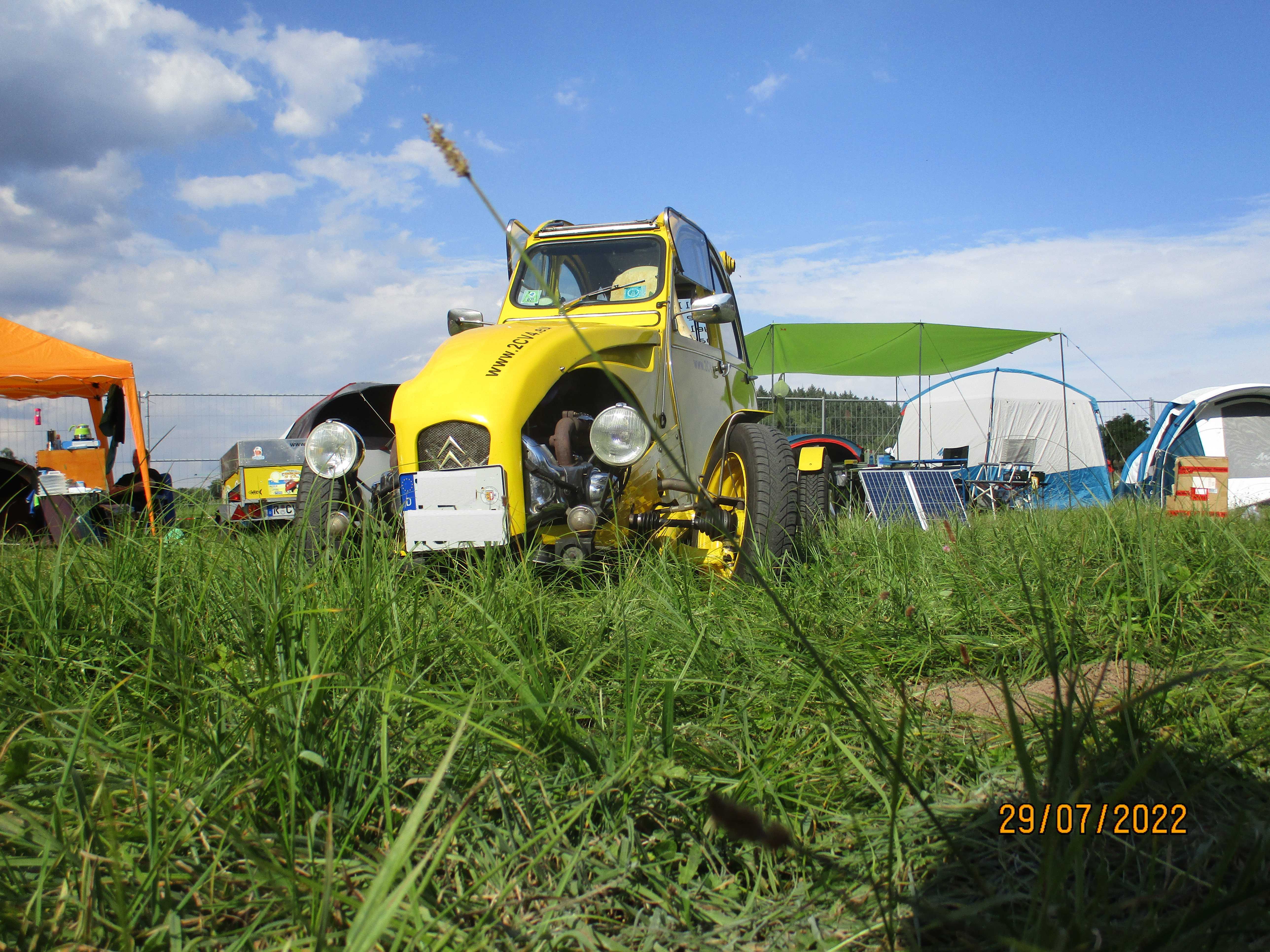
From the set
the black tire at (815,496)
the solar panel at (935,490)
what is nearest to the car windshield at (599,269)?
the black tire at (815,496)

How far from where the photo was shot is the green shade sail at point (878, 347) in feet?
37.4

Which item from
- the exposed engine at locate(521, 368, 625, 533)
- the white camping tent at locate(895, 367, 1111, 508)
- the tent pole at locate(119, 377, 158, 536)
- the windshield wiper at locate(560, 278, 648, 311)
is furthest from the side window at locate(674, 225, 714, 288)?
the white camping tent at locate(895, 367, 1111, 508)

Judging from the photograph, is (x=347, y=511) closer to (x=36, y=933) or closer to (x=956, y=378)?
(x=36, y=933)

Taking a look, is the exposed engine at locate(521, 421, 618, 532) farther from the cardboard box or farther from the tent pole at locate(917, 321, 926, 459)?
the tent pole at locate(917, 321, 926, 459)

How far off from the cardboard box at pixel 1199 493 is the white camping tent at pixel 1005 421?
6.23m

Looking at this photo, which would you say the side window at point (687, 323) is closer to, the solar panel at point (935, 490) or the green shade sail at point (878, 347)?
the solar panel at point (935, 490)

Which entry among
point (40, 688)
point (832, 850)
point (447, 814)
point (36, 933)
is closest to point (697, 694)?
point (832, 850)

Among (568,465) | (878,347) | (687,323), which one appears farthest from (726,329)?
(878,347)

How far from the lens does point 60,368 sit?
7.21 meters

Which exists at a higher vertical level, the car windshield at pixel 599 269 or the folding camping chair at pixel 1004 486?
the car windshield at pixel 599 269

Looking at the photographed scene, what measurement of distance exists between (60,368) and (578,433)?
6.64 m

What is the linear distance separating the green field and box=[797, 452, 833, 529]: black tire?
1523 millimetres

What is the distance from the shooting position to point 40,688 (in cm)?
167

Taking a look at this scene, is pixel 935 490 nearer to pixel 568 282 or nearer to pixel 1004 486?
pixel 1004 486
